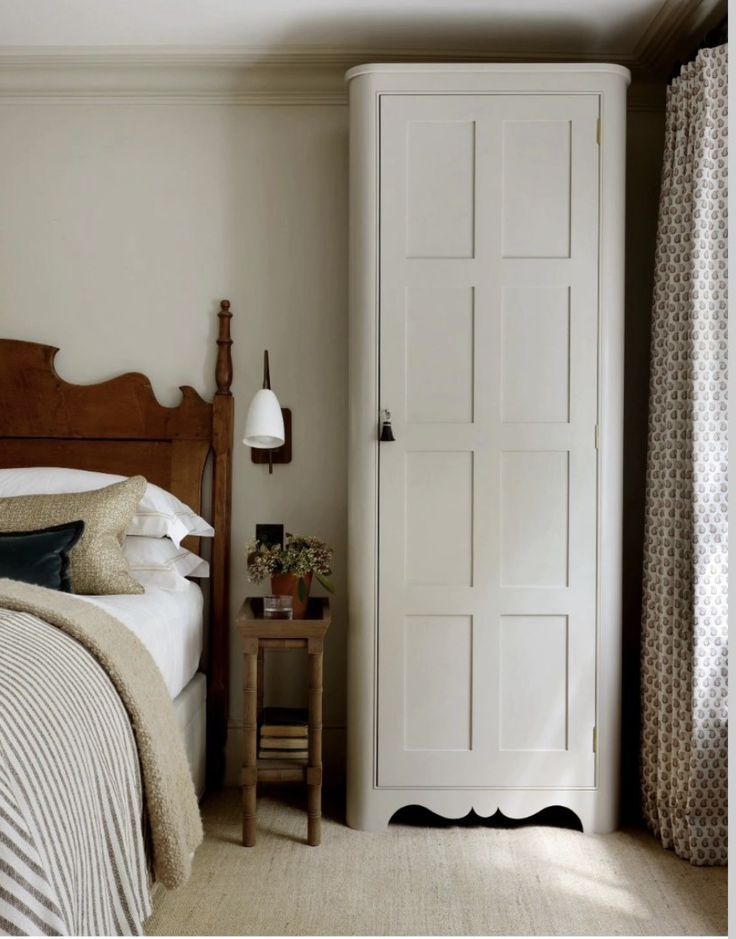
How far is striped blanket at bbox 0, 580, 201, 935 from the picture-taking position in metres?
1.36

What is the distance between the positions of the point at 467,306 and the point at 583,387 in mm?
450

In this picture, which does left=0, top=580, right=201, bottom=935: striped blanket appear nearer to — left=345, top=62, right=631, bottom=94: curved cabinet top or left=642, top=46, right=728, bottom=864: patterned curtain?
left=642, top=46, right=728, bottom=864: patterned curtain

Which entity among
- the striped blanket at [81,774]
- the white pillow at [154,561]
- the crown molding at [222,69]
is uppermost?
the crown molding at [222,69]

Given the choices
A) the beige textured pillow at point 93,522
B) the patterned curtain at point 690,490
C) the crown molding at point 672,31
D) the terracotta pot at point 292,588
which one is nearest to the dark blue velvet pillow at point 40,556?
the beige textured pillow at point 93,522

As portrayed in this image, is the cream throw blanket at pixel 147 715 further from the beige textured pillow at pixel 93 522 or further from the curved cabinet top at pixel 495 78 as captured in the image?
the curved cabinet top at pixel 495 78

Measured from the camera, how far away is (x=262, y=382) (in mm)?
3227

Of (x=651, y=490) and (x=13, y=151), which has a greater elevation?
(x=13, y=151)

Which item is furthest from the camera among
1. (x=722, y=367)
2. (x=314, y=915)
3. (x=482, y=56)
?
(x=482, y=56)

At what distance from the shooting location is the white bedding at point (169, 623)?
7.80 feet

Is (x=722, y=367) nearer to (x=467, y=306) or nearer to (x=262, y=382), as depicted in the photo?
(x=467, y=306)

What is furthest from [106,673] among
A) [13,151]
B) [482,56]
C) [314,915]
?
[482,56]

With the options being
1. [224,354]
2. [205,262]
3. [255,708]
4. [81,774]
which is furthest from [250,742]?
[205,262]

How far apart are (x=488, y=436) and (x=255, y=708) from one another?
111 centimetres

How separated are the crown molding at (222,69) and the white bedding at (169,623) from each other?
5.84 feet
